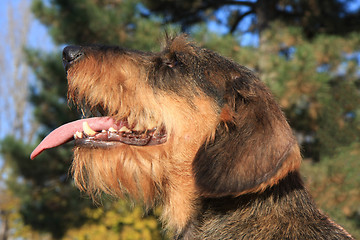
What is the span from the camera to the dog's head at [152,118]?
102 inches

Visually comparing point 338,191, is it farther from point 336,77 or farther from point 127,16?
point 127,16

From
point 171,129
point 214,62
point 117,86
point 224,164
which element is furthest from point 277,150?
point 117,86

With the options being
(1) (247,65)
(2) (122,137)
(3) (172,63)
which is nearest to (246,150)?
(2) (122,137)

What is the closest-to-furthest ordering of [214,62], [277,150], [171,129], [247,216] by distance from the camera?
1. [277,150]
2. [247,216]
3. [171,129]
4. [214,62]

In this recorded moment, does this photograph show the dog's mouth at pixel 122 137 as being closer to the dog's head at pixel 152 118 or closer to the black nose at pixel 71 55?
the dog's head at pixel 152 118

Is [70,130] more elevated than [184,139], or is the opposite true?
[70,130]

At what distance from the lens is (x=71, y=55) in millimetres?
2760

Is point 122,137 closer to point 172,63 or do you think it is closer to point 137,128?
point 137,128

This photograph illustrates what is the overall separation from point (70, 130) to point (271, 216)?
164 centimetres

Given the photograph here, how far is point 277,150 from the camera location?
2.13 metres

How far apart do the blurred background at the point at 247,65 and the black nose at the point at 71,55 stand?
4286 millimetres

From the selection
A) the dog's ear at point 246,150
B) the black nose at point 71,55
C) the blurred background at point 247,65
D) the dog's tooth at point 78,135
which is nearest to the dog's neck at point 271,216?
the dog's ear at point 246,150

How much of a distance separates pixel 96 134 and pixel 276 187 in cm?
135

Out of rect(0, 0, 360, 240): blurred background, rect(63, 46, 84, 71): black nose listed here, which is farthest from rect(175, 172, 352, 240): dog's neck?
rect(0, 0, 360, 240): blurred background
